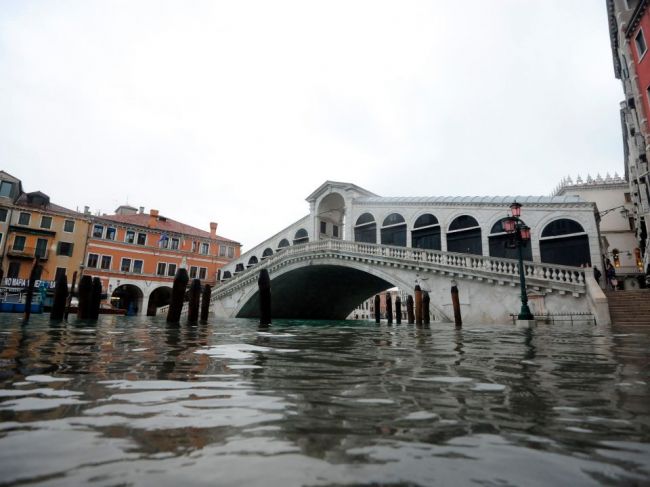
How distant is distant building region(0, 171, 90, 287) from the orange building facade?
1.10 m

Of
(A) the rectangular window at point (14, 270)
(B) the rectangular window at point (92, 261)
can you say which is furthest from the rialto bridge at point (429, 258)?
(A) the rectangular window at point (14, 270)

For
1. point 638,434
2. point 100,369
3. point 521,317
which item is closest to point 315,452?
point 638,434

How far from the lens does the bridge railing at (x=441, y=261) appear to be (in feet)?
45.8

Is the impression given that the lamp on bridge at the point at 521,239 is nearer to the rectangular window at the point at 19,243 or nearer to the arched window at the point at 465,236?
the arched window at the point at 465,236

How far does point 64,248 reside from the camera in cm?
3120

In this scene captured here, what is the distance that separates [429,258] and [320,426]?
1697 cm

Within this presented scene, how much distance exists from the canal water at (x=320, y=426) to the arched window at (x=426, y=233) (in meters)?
21.9

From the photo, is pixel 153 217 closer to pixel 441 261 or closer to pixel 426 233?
pixel 426 233

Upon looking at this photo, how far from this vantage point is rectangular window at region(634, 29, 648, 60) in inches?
659

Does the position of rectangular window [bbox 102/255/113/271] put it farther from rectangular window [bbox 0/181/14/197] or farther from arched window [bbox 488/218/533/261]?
arched window [bbox 488/218/533/261]

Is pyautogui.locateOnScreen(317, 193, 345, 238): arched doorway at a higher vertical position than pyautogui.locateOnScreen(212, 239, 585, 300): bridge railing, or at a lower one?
higher

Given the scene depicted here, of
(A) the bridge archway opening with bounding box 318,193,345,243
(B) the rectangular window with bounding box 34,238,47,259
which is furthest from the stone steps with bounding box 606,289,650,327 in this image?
(B) the rectangular window with bounding box 34,238,47,259

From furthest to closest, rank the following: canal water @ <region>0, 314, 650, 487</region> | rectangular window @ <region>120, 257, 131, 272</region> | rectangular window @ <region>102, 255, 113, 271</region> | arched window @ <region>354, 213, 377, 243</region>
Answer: rectangular window @ <region>120, 257, 131, 272</region> → rectangular window @ <region>102, 255, 113, 271</region> → arched window @ <region>354, 213, 377, 243</region> → canal water @ <region>0, 314, 650, 487</region>

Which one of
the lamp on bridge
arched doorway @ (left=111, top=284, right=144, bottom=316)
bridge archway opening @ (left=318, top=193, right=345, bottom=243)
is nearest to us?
the lamp on bridge
